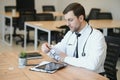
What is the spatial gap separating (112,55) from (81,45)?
0.39 metres

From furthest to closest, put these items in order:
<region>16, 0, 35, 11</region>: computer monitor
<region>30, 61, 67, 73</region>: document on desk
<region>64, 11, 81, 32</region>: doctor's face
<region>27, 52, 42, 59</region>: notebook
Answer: <region>16, 0, 35, 11</region>: computer monitor < <region>27, 52, 42, 59</region>: notebook < <region>64, 11, 81, 32</region>: doctor's face < <region>30, 61, 67, 73</region>: document on desk

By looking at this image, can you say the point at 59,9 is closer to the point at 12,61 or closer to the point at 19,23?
the point at 19,23

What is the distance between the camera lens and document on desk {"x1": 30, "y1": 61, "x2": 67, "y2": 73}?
79.4 inches

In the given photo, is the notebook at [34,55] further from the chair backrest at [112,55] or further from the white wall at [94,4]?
the white wall at [94,4]

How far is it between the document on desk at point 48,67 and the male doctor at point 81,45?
0.09 metres

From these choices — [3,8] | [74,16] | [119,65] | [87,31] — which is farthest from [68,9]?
[3,8]

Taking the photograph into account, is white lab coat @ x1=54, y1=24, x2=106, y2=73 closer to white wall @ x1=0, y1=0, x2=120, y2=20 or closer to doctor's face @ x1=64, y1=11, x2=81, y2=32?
doctor's face @ x1=64, y1=11, x2=81, y2=32

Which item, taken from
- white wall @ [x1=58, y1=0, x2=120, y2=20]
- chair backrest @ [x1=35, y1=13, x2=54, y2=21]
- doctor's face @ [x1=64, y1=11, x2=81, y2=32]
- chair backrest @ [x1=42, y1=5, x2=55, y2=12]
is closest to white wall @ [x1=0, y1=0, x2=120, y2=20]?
white wall @ [x1=58, y1=0, x2=120, y2=20]

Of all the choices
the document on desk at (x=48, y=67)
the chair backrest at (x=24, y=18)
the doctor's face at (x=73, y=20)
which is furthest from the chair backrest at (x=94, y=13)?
the document on desk at (x=48, y=67)

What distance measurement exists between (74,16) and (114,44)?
23.0 inches

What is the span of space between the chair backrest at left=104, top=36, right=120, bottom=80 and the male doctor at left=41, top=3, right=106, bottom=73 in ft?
1.08

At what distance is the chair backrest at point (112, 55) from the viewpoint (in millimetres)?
2460

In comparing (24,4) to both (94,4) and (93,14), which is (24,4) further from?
(94,4)

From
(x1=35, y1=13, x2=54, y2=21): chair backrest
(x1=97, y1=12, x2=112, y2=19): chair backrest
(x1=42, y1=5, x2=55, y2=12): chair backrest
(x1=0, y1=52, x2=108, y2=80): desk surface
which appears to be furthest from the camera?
(x1=42, y1=5, x2=55, y2=12): chair backrest
